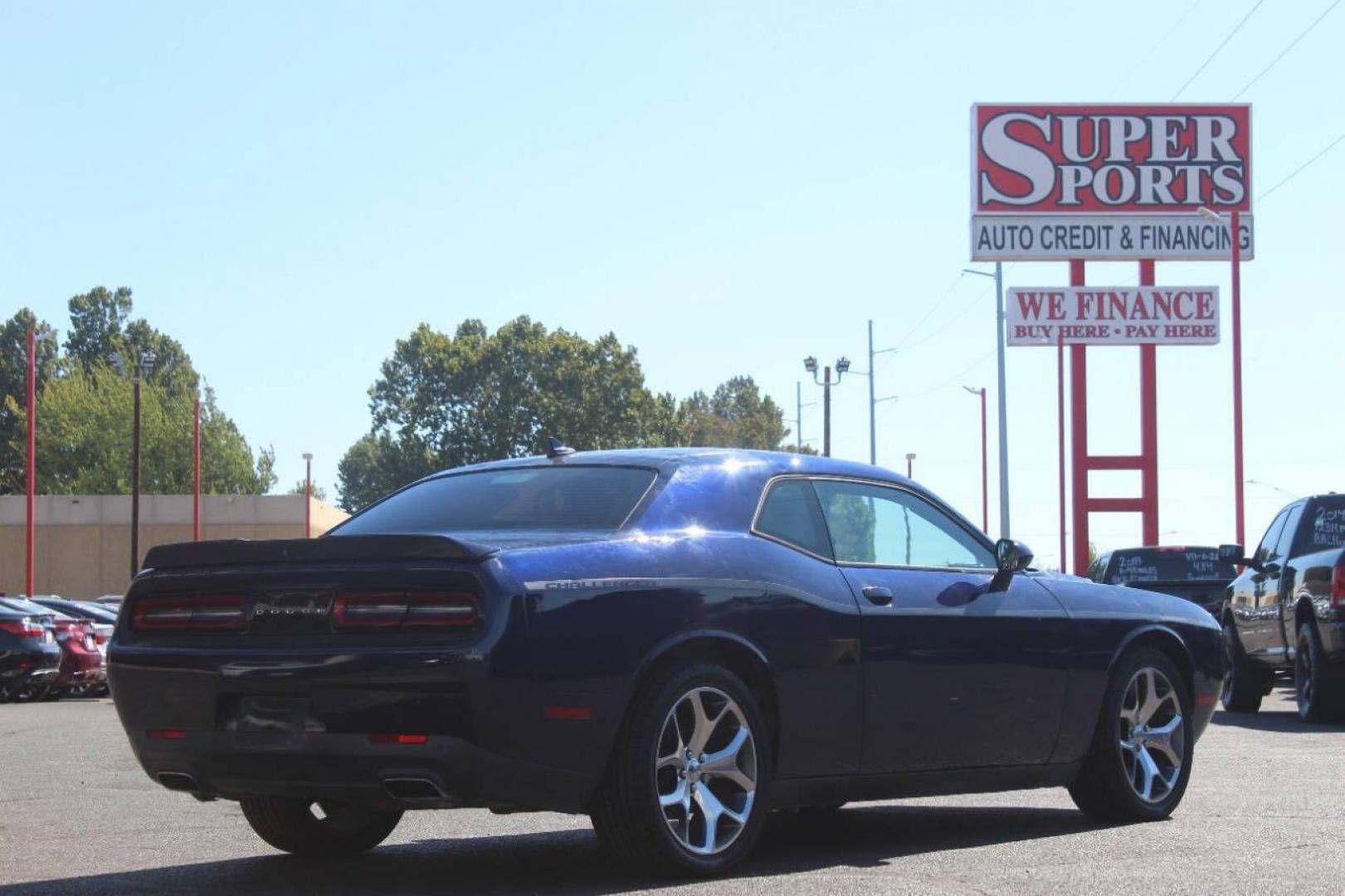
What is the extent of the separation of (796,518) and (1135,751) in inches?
85.8

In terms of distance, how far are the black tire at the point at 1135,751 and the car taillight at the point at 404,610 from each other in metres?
3.42

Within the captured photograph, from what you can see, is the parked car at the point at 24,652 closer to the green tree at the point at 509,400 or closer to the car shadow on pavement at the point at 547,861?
the car shadow on pavement at the point at 547,861

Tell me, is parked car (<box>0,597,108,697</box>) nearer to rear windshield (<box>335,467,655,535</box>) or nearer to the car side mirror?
rear windshield (<box>335,467,655,535</box>)

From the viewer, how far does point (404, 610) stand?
6.79 metres

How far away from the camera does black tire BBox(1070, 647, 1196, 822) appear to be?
29.7 ft

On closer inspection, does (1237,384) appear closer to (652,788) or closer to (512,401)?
(652,788)

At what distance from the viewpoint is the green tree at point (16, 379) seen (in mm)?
119438

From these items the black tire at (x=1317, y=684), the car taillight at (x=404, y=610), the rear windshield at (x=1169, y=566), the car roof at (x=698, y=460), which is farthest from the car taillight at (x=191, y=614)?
the rear windshield at (x=1169, y=566)

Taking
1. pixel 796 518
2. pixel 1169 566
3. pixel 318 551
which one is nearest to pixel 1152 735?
pixel 796 518

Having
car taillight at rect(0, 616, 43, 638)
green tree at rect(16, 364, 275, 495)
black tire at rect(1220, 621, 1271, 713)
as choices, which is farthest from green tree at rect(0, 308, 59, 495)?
black tire at rect(1220, 621, 1271, 713)

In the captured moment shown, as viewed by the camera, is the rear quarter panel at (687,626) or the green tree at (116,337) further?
the green tree at (116,337)

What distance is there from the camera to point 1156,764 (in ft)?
30.4

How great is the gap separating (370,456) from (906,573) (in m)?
164

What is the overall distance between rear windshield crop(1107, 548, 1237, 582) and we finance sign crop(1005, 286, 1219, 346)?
26313 millimetres
